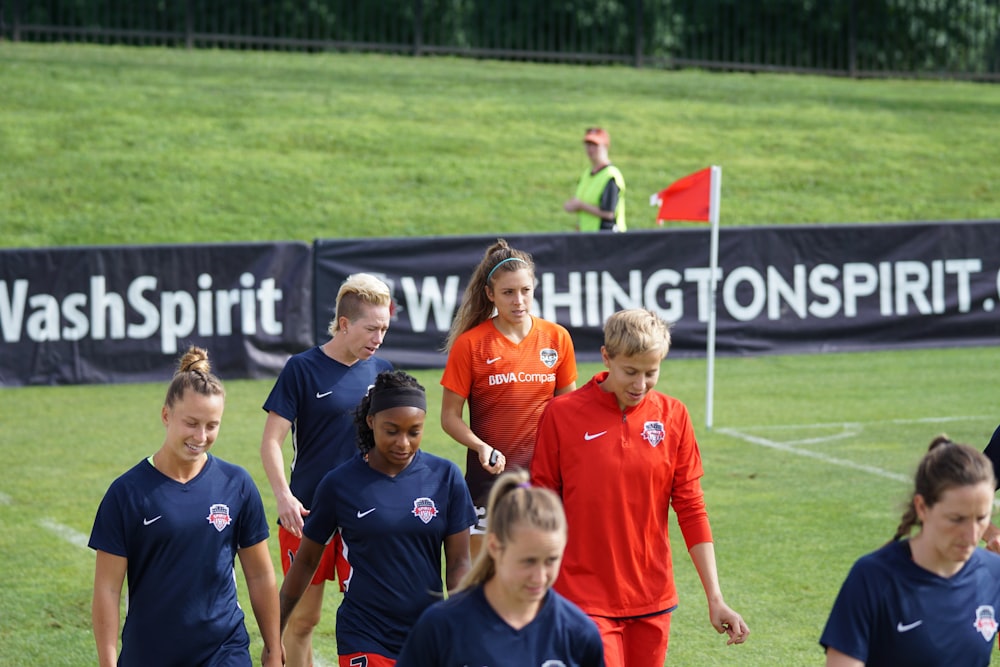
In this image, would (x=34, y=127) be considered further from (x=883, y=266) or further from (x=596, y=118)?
(x=883, y=266)

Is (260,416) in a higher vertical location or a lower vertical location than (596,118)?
lower

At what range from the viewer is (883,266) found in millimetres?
18641

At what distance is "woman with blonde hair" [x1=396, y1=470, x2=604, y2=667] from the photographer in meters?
3.94

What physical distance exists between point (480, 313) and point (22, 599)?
138 inches

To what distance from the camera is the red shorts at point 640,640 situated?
5488mm

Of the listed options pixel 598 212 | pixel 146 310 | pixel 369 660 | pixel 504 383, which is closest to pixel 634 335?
pixel 369 660

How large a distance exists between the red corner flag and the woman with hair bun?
9505mm

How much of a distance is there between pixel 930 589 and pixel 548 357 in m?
3.21

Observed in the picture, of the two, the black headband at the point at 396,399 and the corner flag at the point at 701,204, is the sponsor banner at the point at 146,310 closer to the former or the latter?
the corner flag at the point at 701,204

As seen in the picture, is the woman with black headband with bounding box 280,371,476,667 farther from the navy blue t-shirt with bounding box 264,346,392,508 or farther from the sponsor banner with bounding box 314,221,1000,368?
the sponsor banner with bounding box 314,221,1000,368

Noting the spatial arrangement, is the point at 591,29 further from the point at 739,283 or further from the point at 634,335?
the point at 634,335

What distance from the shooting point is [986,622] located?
4.36 meters

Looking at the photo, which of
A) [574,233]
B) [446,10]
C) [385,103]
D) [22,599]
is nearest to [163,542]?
[22,599]

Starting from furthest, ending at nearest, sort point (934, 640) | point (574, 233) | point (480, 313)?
point (574, 233), point (480, 313), point (934, 640)
